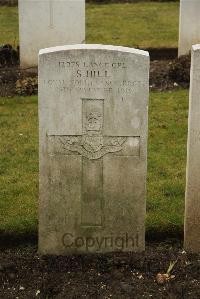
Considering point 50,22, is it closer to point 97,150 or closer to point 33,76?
point 33,76

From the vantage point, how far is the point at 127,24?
676 inches

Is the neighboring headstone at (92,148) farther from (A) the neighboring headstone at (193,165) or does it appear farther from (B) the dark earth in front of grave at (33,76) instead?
(B) the dark earth in front of grave at (33,76)

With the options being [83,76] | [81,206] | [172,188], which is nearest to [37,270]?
[81,206]

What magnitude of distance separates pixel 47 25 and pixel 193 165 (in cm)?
741

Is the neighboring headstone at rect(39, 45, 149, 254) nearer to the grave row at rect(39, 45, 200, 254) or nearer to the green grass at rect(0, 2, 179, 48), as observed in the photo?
the grave row at rect(39, 45, 200, 254)

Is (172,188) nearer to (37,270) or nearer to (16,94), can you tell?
(37,270)

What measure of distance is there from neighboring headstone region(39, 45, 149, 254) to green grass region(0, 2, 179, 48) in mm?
8921

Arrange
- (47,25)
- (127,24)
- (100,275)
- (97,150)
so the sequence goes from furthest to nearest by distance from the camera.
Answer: (127,24) < (47,25) < (97,150) < (100,275)

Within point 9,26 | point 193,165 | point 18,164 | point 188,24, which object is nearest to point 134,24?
point 9,26

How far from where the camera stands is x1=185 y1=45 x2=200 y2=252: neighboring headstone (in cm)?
551

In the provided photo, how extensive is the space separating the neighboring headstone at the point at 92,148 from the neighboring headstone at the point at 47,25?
7005 millimetres

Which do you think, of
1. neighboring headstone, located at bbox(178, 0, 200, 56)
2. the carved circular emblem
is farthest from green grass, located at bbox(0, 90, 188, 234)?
neighboring headstone, located at bbox(178, 0, 200, 56)

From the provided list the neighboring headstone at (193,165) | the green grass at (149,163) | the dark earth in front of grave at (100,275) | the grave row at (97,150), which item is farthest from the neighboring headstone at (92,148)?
the green grass at (149,163)

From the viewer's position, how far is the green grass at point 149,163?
259 inches
